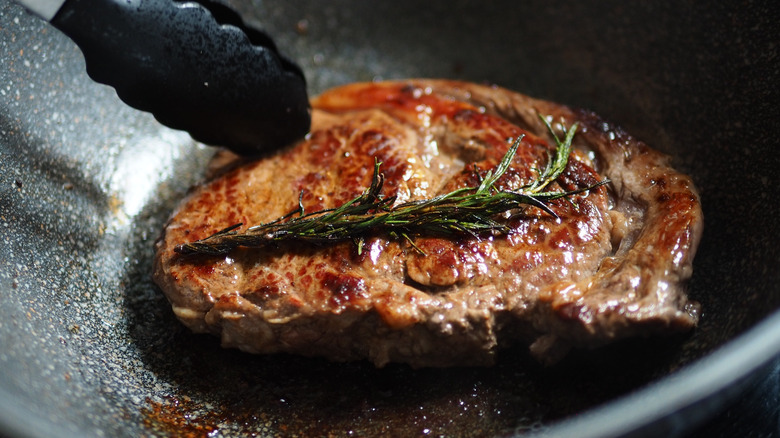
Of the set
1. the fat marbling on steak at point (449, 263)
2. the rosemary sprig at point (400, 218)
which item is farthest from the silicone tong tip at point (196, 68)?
the rosemary sprig at point (400, 218)

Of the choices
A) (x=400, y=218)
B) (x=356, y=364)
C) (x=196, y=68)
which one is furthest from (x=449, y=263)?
(x=196, y=68)

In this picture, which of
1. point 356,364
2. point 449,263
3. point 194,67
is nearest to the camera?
point 449,263

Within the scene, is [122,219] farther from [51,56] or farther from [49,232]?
[51,56]

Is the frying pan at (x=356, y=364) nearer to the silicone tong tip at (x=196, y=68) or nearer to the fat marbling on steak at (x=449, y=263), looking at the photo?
the fat marbling on steak at (x=449, y=263)

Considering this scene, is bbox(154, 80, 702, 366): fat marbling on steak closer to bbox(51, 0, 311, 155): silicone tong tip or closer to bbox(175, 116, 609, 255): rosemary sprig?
bbox(175, 116, 609, 255): rosemary sprig

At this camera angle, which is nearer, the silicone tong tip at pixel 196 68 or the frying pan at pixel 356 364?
the frying pan at pixel 356 364

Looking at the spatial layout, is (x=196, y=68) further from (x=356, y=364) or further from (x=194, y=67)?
(x=356, y=364)
